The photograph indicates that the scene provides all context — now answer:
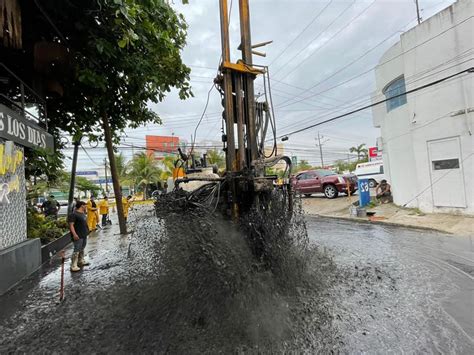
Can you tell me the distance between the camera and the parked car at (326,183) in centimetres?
1769

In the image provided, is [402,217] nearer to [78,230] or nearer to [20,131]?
[78,230]

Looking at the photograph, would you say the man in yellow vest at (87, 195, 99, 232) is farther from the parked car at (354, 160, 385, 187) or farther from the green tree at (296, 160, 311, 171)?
the green tree at (296, 160, 311, 171)

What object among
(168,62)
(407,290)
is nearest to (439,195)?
(407,290)

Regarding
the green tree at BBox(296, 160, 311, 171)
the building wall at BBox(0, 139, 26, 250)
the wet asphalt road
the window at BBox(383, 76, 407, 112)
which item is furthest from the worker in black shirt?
the green tree at BBox(296, 160, 311, 171)

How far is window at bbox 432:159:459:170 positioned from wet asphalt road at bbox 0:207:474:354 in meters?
3.61

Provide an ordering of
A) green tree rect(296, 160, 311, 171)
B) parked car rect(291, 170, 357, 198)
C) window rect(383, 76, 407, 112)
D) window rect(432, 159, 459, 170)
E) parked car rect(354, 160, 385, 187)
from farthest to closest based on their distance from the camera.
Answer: green tree rect(296, 160, 311, 171) < parked car rect(354, 160, 385, 187) < parked car rect(291, 170, 357, 198) < window rect(383, 76, 407, 112) < window rect(432, 159, 459, 170)

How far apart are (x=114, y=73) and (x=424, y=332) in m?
7.68

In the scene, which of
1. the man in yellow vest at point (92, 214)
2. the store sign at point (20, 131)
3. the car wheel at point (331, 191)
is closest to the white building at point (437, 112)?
the car wheel at point (331, 191)

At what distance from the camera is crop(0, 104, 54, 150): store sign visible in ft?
18.3

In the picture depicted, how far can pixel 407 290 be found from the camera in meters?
4.62

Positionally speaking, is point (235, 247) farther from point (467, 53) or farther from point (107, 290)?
point (467, 53)

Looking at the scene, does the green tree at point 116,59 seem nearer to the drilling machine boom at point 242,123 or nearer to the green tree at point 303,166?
the drilling machine boom at point 242,123

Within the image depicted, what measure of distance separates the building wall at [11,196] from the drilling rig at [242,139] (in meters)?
3.63

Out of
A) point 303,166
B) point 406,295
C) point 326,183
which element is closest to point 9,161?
point 406,295
